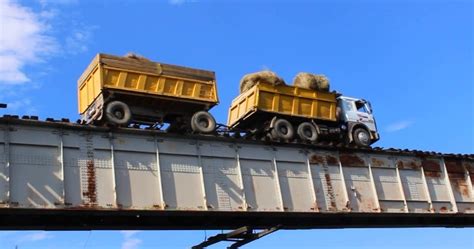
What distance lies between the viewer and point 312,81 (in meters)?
21.7

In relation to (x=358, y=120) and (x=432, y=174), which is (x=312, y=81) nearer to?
(x=358, y=120)

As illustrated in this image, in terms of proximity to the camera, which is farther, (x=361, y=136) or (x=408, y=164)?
(x=361, y=136)

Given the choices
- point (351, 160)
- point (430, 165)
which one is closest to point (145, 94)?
point (351, 160)

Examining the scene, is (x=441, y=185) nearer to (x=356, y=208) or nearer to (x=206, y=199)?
(x=356, y=208)

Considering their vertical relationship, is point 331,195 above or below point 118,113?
below

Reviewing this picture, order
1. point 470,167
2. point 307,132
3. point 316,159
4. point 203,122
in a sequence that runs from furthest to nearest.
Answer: point 470,167, point 307,132, point 316,159, point 203,122

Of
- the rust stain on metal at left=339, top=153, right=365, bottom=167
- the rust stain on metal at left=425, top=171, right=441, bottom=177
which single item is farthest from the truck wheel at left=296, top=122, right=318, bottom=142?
the rust stain on metal at left=425, top=171, right=441, bottom=177

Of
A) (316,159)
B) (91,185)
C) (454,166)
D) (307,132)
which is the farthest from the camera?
(454,166)

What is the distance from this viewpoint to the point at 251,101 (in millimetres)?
20156

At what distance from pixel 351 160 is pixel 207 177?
5.92 m

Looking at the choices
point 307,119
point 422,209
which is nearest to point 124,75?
point 307,119

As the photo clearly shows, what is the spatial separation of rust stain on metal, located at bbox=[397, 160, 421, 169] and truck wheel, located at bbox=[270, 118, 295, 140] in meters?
4.38

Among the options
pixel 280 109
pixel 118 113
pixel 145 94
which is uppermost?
pixel 280 109

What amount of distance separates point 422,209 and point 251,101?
293 inches
